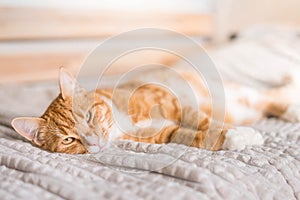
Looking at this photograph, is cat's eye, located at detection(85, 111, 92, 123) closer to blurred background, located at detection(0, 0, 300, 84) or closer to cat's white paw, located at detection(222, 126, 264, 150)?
cat's white paw, located at detection(222, 126, 264, 150)

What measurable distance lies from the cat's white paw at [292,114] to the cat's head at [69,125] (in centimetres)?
70

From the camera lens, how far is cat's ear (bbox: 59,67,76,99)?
46.8 inches

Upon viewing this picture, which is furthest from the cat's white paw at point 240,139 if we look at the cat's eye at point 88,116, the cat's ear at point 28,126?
the cat's ear at point 28,126

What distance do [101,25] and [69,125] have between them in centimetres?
146

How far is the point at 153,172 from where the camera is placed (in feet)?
3.18

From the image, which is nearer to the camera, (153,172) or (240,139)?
(153,172)

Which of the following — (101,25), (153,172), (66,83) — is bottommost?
(153,172)

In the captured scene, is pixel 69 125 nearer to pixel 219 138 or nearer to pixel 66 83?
pixel 66 83

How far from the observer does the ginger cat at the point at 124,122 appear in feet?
3.84

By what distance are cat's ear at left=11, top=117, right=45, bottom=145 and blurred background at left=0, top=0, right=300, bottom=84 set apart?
113 cm

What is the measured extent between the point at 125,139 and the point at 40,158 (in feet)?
0.99

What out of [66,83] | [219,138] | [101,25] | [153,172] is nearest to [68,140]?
[66,83]

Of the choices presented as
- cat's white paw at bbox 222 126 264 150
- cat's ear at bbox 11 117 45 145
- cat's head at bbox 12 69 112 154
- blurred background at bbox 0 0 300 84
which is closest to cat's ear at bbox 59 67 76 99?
cat's head at bbox 12 69 112 154

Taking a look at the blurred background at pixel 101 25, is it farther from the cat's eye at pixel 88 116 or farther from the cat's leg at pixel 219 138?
the cat's leg at pixel 219 138
